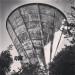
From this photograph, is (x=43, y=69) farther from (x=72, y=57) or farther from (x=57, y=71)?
(x=72, y=57)

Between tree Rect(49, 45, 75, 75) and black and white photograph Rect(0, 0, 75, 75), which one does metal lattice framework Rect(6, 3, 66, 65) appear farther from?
tree Rect(49, 45, 75, 75)

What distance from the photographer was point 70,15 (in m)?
2.06

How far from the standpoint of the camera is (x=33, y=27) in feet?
6.84

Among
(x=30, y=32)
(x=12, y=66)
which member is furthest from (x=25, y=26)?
(x=12, y=66)

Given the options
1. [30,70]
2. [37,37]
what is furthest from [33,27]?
[30,70]

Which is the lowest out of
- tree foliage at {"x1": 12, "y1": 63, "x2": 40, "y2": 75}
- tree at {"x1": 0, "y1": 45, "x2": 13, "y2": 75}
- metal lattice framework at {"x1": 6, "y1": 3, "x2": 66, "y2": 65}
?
tree foliage at {"x1": 12, "y1": 63, "x2": 40, "y2": 75}

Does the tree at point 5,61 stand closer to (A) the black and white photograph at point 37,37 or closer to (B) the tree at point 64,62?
(A) the black and white photograph at point 37,37

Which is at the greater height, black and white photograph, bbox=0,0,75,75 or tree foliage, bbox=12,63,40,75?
black and white photograph, bbox=0,0,75,75

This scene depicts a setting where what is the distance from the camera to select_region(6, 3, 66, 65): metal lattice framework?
80.7 inches

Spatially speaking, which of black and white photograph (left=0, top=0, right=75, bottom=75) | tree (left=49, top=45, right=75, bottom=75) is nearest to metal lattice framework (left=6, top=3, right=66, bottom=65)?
black and white photograph (left=0, top=0, right=75, bottom=75)

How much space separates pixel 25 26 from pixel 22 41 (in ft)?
0.39

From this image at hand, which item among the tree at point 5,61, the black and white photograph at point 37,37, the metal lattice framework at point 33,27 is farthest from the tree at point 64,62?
the tree at point 5,61

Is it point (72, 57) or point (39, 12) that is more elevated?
point (39, 12)

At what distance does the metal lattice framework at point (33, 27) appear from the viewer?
2051 millimetres
